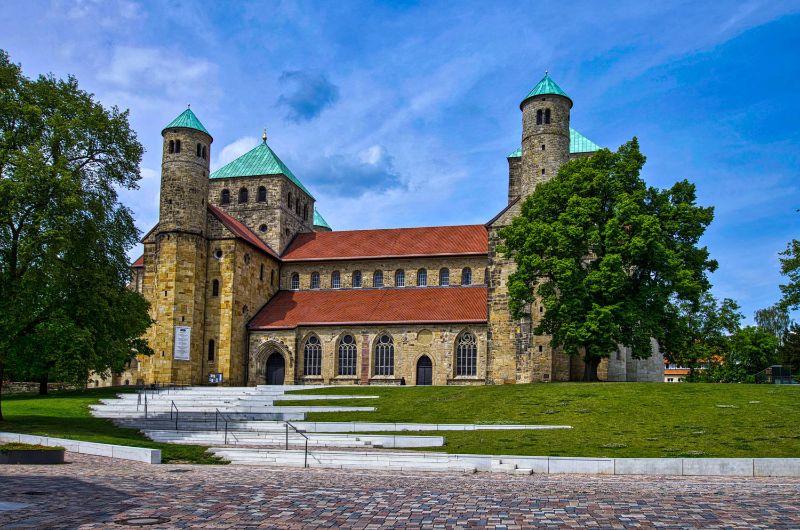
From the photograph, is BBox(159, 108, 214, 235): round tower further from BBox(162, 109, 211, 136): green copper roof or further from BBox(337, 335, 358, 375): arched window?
BBox(337, 335, 358, 375): arched window

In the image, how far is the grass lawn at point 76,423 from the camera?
83.5 feet

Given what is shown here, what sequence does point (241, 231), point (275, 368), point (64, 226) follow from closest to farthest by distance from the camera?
1. point (64, 226)
2. point (275, 368)
3. point (241, 231)

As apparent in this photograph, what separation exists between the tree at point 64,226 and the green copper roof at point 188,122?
78.7ft

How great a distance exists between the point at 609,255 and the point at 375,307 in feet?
70.5

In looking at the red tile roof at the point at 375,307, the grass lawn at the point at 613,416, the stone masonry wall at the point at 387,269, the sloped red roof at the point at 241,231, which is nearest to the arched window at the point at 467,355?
the red tile roof at the point at 375,307

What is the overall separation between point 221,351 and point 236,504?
43044 mm

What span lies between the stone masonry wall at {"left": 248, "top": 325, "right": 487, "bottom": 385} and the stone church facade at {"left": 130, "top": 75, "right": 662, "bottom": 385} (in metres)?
0.08

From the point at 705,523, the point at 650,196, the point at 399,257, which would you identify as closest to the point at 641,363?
the point at 650,196

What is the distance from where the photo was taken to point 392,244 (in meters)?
63.7

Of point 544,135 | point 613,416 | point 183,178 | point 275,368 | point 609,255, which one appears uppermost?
point 544,135

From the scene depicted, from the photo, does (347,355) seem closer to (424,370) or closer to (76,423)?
(424,370)

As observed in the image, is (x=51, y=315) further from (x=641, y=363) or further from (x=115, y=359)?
(x=641, y=363)

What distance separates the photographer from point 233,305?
5575 cm

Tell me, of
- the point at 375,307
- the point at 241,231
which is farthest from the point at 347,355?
the point at 241,231
